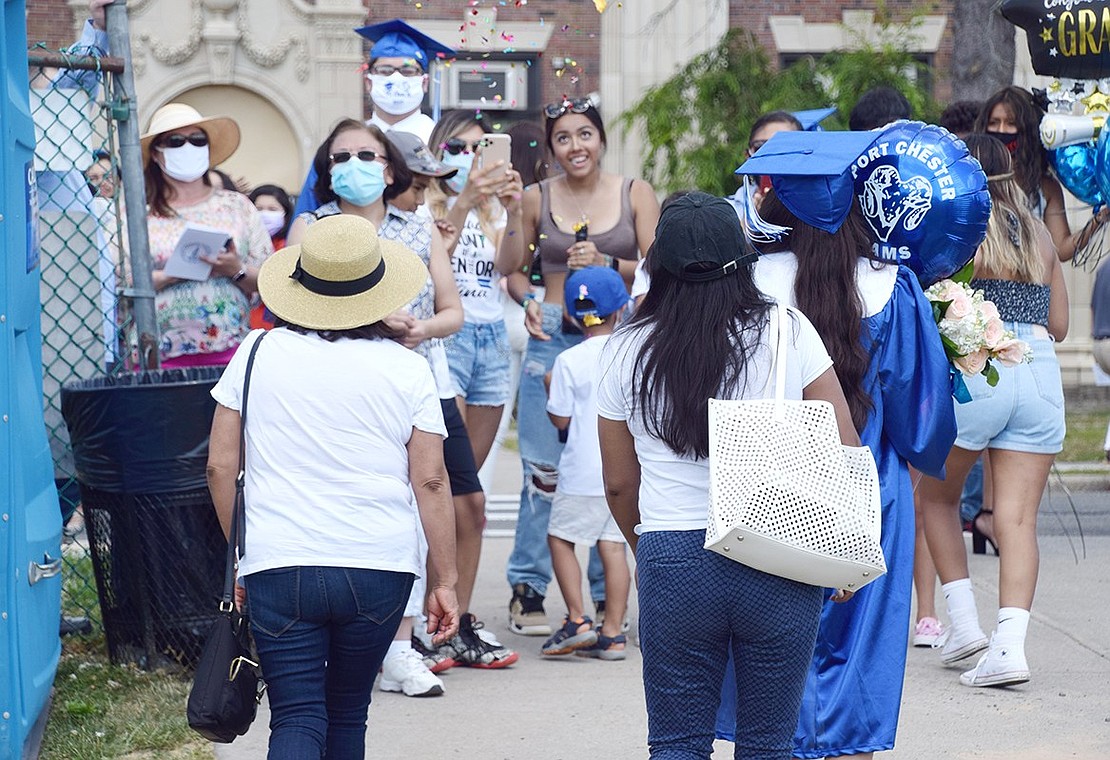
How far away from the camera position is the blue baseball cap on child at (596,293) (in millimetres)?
5926

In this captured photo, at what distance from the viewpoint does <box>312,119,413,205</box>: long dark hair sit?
17.7ft

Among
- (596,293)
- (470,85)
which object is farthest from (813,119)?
(470,85)

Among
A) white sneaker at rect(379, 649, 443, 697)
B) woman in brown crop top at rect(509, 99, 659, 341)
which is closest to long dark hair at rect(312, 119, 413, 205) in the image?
woman in brown crop top at rect(509, 99, 659, 341)

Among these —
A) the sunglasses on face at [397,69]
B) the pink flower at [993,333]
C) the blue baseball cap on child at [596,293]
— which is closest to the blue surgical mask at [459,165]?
the sunglasses on face at [397,69]

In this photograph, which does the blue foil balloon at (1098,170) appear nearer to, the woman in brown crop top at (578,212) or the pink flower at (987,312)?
the pink flower at (987,312)

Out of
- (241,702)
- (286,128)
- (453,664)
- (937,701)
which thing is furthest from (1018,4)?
(286,128)

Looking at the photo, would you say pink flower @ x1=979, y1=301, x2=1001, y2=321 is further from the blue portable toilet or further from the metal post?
the metal post

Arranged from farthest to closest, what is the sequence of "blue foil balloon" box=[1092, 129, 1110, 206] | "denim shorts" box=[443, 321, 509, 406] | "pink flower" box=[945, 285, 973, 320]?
"denim shorts" box=[443, 321, 509, 406]
"blue foil balloon" box=[1092, 129, 1110, 206]
"pink flower" box=[945, 285, 973, 320]

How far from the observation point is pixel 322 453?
3613 mm

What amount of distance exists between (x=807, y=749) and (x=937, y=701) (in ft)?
5.78

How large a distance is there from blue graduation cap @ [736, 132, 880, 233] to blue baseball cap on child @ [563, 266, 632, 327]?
215cm

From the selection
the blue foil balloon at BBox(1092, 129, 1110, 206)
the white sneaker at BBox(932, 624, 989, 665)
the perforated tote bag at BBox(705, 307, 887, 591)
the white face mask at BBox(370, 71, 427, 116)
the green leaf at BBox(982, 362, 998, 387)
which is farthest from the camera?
the white face mask at BBox(370, 71, 427, 116)

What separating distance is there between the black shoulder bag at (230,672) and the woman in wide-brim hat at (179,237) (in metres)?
2.64

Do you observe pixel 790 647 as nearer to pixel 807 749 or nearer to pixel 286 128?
pixel 807 749
